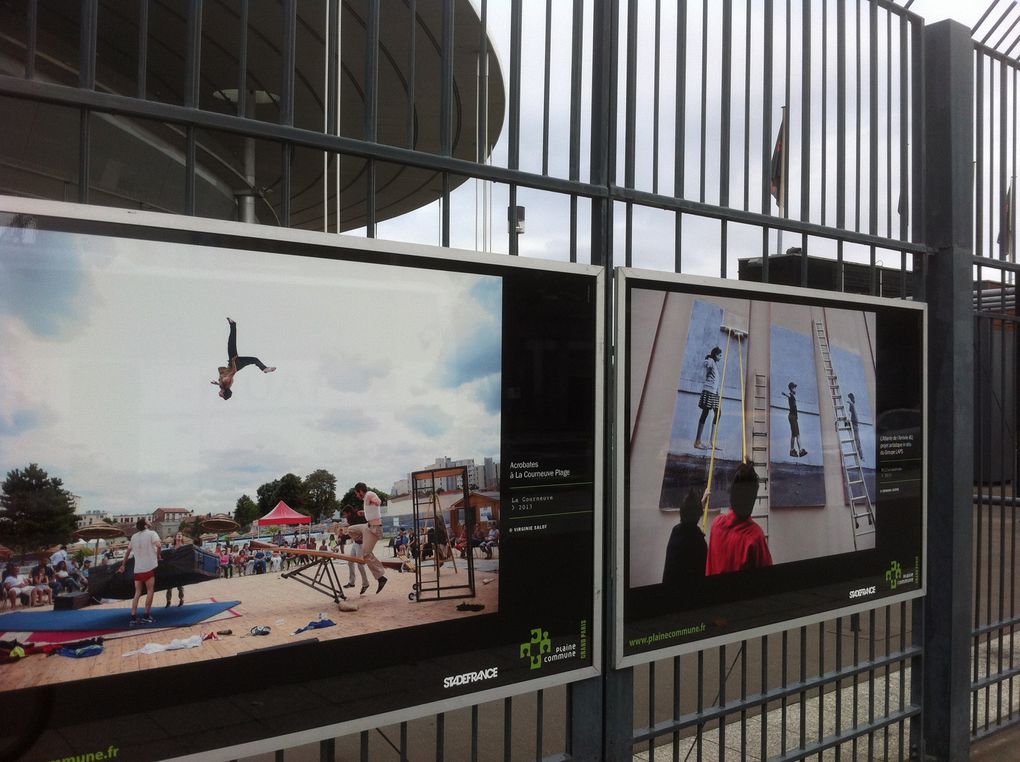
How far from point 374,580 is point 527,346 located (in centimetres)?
92

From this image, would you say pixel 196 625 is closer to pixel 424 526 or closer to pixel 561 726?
pixel 424 526

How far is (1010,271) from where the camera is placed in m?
5.29

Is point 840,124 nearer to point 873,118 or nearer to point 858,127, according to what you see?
point 858,127

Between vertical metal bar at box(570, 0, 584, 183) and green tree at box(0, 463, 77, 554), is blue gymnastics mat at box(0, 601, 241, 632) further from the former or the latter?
vertical metal bar at box(570, 0, 584, 183)

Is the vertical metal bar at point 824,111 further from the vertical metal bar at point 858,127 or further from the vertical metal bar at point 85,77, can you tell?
the vertical metal bar at point 85,77

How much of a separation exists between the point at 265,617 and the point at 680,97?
2.58 m

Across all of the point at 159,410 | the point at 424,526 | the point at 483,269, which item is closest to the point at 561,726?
the point at 424,526

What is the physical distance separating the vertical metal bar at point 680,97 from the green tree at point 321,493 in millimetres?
1905

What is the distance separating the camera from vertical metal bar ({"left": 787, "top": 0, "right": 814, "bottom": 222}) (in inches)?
158

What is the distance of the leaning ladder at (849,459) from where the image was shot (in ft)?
13.1

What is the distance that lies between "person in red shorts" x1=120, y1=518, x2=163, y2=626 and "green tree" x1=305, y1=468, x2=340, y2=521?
0.42 m

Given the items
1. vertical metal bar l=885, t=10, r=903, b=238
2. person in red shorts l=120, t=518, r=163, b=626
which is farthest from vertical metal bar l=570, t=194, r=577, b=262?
vertical metal bar l=885, t=10, r=903, b=238

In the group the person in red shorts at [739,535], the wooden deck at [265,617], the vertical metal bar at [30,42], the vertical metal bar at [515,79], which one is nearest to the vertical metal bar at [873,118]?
the person in red shorts at [739,535]

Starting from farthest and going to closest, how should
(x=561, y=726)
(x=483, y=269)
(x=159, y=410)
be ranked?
(x=561, y=726), (x=483, y=269), (x=159, y=410)
